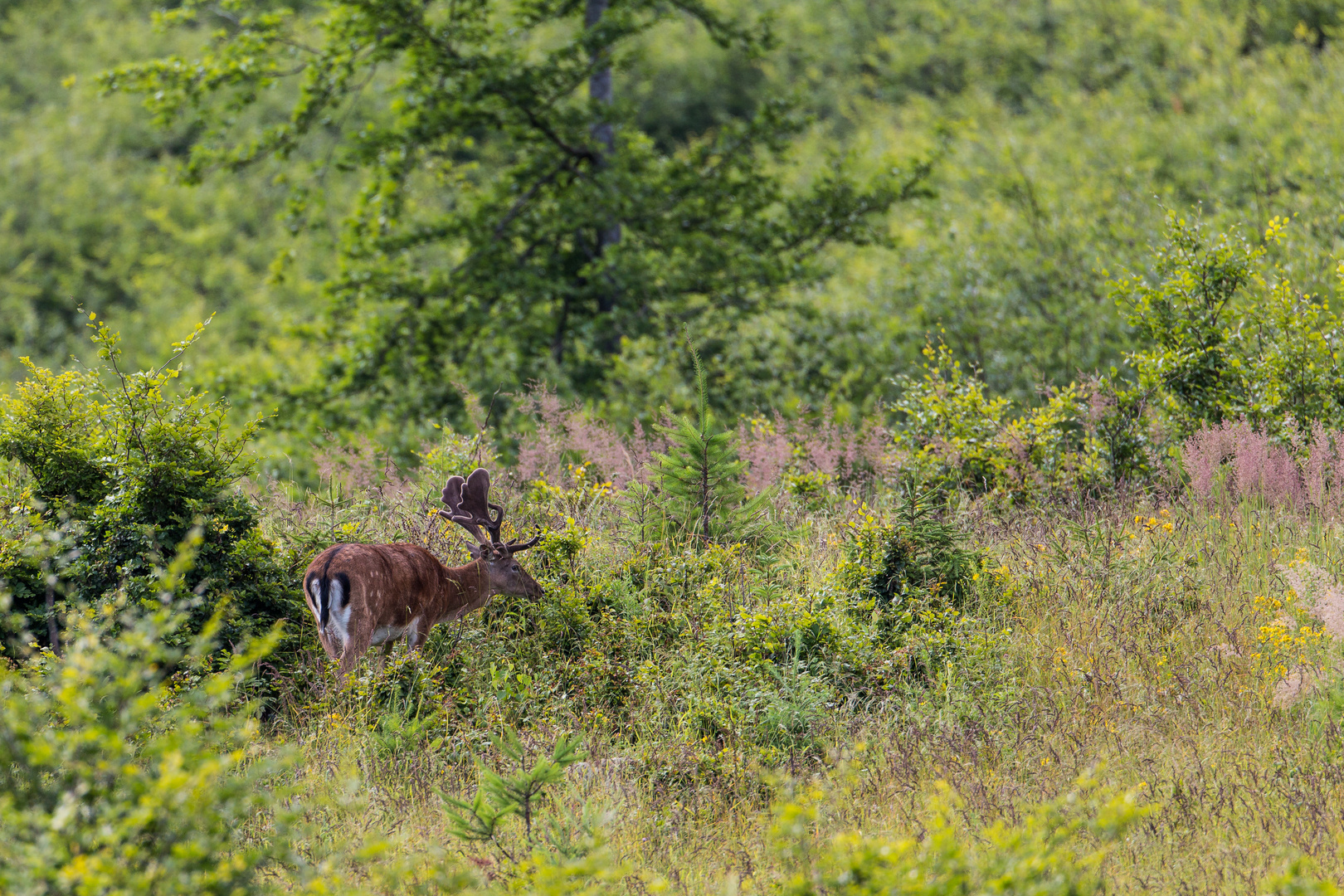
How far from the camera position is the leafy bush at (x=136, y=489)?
242 inches

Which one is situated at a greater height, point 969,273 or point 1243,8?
point 1243,8

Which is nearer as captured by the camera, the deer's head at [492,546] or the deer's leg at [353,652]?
the deer's leg at [353,652]

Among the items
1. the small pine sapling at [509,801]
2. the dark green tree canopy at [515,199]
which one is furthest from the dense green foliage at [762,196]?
the small pine sapling at [509,801]

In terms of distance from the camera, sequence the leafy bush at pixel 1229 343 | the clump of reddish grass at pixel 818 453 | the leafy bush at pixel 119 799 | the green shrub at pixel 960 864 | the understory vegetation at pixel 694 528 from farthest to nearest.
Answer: the clump of reddish grass at pixel 818 453 → the leafy bush at pixel 1229 343 → the understory vegetation at pixel 694 528 → the green shrub at pixel 960 864 → the leafy bush at pixel 119 799

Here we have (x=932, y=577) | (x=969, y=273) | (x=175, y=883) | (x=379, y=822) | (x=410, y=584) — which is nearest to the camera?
(x=175, y=883)

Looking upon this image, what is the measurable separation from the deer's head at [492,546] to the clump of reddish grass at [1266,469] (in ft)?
13.3

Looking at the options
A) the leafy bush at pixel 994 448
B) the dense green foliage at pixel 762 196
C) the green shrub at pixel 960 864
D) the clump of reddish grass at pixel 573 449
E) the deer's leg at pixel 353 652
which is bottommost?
the dense green foliage at pixel 762 196

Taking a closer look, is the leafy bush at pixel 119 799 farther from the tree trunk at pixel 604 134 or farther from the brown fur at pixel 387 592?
the tree trunk at pixel 604 134

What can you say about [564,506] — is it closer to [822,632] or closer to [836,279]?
[822,632]

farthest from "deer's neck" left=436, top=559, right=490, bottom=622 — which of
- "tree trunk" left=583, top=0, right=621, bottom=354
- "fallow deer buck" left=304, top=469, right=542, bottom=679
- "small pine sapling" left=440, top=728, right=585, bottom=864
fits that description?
"tree trunk" left=583, top=0, right=621, bottom=354

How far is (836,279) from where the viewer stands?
18000 millimetres

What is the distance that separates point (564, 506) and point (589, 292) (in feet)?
13.5

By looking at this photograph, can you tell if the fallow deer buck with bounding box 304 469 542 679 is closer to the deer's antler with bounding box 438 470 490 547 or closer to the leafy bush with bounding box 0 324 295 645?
the deer's antler with bounding box 438 470 490 547

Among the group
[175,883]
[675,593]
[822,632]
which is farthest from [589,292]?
[175,883]
